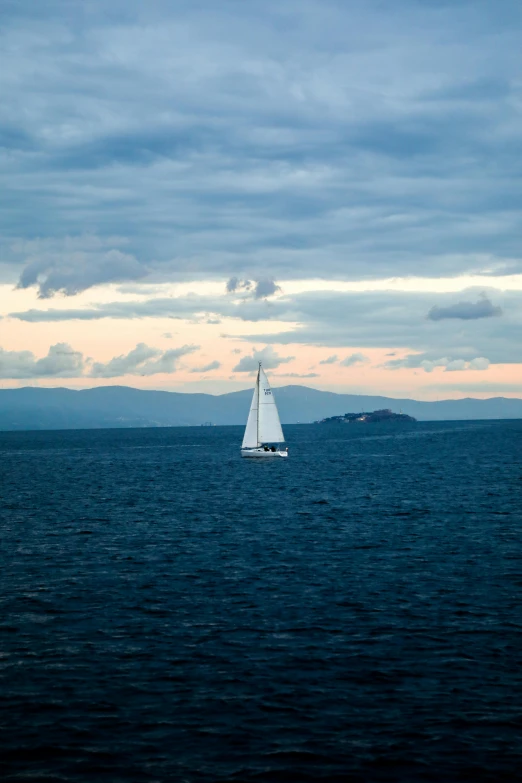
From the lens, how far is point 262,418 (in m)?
144

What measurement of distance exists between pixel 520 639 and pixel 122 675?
17122 mm

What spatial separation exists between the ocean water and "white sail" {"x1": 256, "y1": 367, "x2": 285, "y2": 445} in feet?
222

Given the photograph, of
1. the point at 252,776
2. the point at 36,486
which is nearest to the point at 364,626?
the point at 252,776

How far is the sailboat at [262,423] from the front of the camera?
454 feet

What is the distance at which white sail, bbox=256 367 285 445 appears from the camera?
138125mm

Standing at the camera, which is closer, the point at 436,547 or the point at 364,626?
the point at 364,626

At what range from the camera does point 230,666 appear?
30.6m

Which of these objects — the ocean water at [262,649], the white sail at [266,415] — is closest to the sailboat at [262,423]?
the white sail at [266,415]

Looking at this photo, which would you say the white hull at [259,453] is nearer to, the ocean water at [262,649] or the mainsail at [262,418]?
the mainsail at [262,418]

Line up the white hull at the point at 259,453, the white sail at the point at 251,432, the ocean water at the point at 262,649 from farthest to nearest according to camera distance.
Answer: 1. the white hull at the point at 259,453
2. the white sail at the point at 251,432
3. the ocean water at the point at 262,649

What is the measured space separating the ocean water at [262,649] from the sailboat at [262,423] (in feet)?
223

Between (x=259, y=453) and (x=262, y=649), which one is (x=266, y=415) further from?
(x=262, y=649)

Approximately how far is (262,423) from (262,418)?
1.49 meters

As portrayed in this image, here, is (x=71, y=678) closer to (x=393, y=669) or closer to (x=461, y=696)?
(x=393, y=669)
